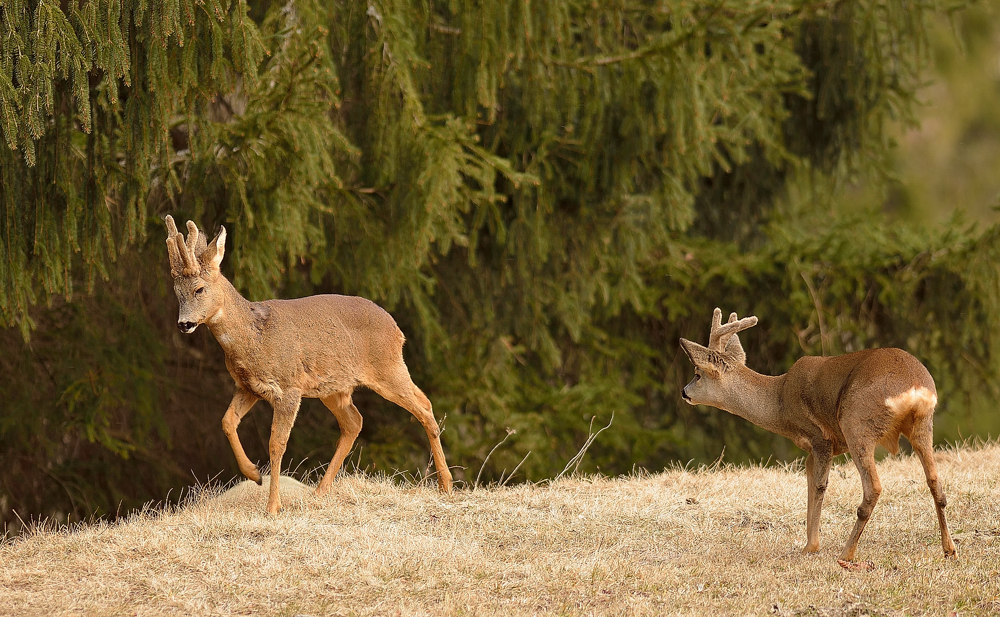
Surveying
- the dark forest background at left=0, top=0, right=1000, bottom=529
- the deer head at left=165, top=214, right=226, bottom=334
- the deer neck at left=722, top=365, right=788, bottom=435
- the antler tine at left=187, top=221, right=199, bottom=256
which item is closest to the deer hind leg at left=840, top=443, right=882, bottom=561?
the deer neck at left=722, top=365, right=788, bottom=435

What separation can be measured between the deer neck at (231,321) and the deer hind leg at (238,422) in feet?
1.25

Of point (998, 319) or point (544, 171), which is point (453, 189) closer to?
point (544, 171)

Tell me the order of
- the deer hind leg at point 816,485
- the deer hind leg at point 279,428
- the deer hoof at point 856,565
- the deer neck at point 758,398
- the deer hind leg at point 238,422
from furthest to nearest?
1. the deer hind leg at point 279,428
2. the deer hind leg at point 238,422
3. the deer neck at point 758,398
4. the deer hind leg at point 816,485
5. the deer hoof at point 856,565

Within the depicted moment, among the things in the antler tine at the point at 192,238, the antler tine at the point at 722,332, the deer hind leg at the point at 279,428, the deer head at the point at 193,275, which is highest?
the antler tine at the point at 192,238

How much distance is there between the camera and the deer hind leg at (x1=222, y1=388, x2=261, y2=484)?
7951 mm

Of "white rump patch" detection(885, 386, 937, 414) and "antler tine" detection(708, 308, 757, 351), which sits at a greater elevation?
"antler tine" detection(708, 308, 757, 351)

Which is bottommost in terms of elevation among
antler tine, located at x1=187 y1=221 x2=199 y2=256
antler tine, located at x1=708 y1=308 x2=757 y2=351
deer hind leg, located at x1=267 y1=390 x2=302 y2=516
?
deer hind leg, located at x1=267 y1=390 x2=302 y2=516

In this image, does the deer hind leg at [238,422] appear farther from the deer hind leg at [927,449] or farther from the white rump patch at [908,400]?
the deer hind leg at [927,449]

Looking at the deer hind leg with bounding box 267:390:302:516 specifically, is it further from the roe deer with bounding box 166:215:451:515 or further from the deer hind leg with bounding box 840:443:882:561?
the deer hind leg with bounding box 840:443:882:561

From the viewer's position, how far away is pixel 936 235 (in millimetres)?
14945

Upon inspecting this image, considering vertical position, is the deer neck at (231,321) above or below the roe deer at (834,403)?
above

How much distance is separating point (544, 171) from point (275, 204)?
404 cm

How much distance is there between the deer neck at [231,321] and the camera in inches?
305

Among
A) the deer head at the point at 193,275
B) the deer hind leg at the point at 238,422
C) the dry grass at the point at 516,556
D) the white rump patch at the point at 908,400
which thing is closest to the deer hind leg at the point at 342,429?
the dry grass at the point at 516,556
